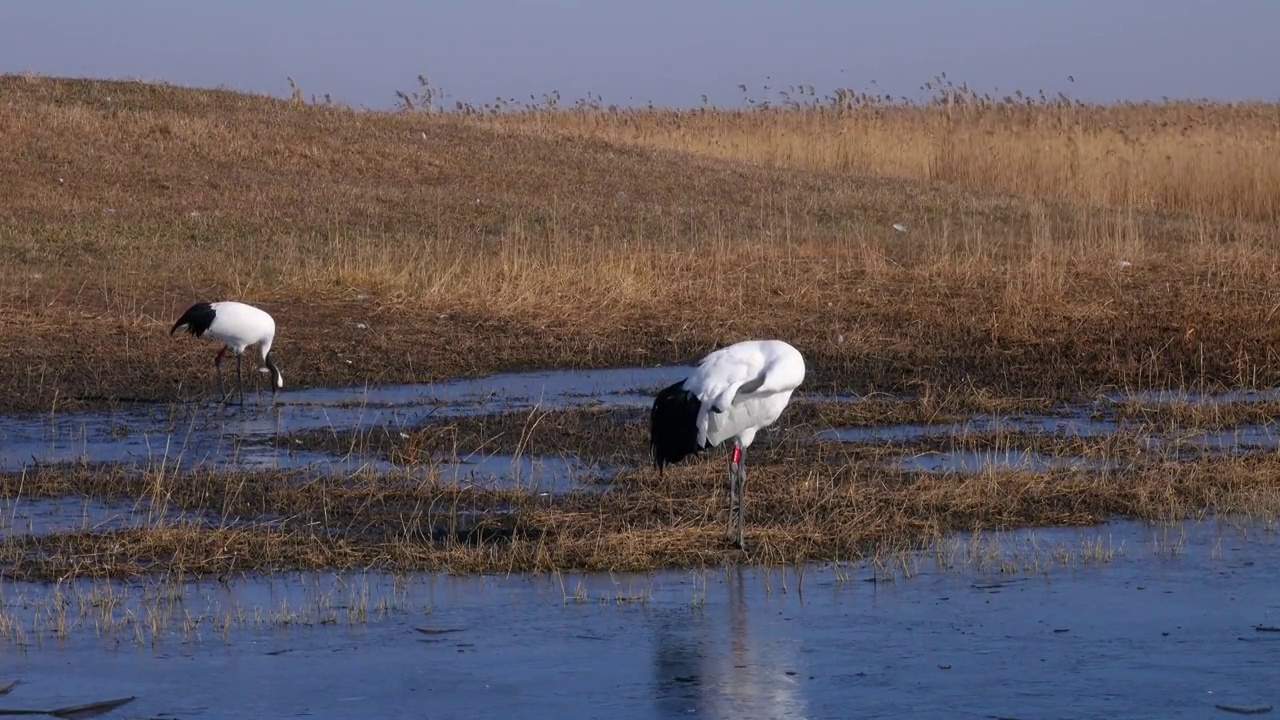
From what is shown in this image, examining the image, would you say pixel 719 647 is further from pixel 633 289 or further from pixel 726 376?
pixel 633 289

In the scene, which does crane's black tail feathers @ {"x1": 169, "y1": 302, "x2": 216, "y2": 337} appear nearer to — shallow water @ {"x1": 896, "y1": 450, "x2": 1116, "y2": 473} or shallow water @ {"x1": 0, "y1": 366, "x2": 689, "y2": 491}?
shallow water @ {"x1": 0, "y1": 366, "x2": 689, "y2": 491}

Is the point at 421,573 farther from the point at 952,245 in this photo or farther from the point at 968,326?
the point at 952,245

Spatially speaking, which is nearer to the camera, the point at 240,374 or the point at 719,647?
the point at 719,647

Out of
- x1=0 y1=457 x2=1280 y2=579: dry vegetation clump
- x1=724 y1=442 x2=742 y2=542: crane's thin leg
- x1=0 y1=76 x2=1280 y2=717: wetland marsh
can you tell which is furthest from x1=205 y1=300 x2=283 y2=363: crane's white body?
x1=724 y1=442 x2=742 y2=542: crane's thin leg

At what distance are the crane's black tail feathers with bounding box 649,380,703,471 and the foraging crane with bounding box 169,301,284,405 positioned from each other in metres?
5.22

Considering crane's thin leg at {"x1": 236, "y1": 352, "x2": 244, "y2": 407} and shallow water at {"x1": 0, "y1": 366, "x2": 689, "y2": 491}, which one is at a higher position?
crane's thin leg at {"x1": 236, "y1": 352, "x2": 244, "y2": 407}

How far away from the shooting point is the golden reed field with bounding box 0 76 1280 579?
8.16 metres

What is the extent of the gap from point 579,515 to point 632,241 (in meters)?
12.0

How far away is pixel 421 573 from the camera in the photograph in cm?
716

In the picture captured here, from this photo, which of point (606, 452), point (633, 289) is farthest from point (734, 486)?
point (633, 289)

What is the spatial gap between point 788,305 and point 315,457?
6.55m

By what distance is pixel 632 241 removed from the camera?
19.8 m

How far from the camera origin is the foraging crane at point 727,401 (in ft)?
24.3

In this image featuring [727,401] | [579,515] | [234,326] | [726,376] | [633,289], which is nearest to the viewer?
[727,401]
